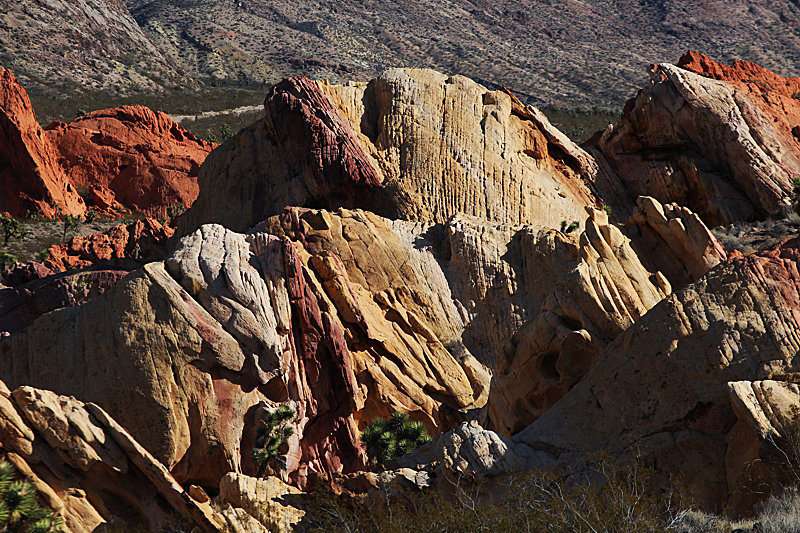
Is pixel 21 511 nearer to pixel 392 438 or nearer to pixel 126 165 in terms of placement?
pixel 392 438

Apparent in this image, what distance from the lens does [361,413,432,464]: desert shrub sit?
31734mm

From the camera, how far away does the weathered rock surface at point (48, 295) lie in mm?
42812

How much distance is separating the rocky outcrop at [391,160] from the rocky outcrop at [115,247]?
2.89 m

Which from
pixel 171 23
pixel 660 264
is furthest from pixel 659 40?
pixel 660 264

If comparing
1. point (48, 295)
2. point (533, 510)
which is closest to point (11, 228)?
point (48, 295)

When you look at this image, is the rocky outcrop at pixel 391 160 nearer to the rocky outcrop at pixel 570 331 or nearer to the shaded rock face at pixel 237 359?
the shaded rock face at pixel 237 359

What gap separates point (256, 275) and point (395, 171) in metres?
17.5

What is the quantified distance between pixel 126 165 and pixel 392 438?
68.2m

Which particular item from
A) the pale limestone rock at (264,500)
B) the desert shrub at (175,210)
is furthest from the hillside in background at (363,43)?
the pale limestone rock at (264,500)

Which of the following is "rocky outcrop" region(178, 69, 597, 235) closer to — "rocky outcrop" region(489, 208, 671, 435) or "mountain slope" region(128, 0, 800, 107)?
"rocky outcrop" region(489, 208, 671, 435)

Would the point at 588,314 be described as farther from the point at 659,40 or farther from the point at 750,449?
the point at 659,40

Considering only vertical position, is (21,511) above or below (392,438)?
above

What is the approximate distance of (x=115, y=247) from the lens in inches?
2253

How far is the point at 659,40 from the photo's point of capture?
164875 mm
